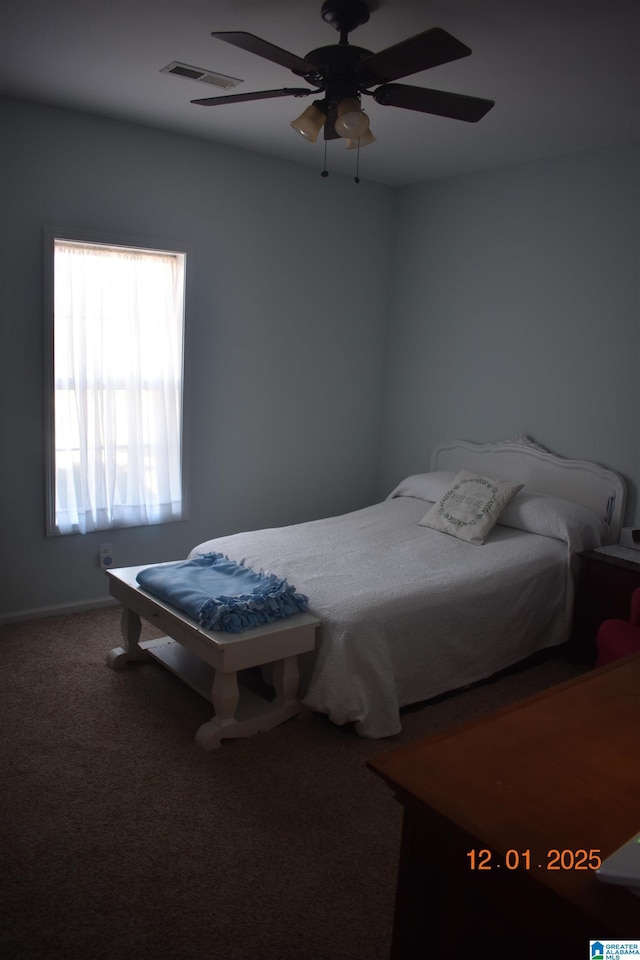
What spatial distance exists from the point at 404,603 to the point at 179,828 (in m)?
1.17

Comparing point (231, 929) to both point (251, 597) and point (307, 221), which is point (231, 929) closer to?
point (251, 597)

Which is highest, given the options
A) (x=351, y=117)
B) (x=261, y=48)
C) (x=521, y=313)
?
(x=261, y=48)

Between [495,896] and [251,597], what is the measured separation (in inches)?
69.7

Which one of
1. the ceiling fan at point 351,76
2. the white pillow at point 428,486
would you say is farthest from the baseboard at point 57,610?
the ceiling fan at point 351,76

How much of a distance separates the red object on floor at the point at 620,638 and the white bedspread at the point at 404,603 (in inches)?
19.2

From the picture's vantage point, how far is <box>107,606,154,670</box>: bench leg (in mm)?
3271

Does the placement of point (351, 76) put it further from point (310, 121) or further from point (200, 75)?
point (200, 75)

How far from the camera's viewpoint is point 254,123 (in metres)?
3.60

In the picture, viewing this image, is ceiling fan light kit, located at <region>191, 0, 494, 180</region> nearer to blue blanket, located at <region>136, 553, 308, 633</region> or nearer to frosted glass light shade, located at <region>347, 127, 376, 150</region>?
frosted glass light shade, located at <region>347, 127, 376, 150</region>

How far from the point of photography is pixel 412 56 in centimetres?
195

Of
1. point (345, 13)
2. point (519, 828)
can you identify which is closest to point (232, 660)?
point (519, 828)

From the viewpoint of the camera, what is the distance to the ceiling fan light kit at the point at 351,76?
Answer: 199 centimetres

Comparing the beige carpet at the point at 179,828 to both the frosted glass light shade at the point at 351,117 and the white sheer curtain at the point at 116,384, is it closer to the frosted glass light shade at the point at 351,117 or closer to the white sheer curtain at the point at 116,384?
the white sheer curtain at the point at 116,384

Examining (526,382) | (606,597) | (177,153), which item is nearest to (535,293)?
(526,382)
